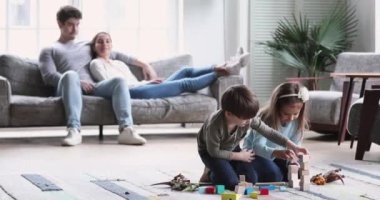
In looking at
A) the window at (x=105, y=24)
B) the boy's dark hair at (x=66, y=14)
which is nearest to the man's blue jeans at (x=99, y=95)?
the boy's dark hair at (x=66, y=14)

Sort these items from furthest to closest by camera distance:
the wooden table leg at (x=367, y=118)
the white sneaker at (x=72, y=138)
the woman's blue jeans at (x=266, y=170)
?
1. the white sneaker at (x=72, y=138)
2. the wooden table leg at (x=367, y=118)
3. the woman's blue jeans at (x=266, y=170)

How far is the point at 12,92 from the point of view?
6.36m

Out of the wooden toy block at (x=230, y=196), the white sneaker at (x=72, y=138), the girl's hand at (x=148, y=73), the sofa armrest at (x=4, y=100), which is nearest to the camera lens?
the wooden toy block at (x=230, y=196)

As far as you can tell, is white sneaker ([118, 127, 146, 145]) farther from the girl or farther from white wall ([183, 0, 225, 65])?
the girl

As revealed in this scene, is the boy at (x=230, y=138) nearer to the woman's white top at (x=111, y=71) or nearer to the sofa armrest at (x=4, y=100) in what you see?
the sofa armrest at (x=4, y=100)

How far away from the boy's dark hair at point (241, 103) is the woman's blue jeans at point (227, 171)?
0.27m

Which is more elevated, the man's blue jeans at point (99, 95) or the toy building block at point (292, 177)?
the man's blue jeans at point (99, 95)

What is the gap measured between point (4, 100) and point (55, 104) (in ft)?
1.20

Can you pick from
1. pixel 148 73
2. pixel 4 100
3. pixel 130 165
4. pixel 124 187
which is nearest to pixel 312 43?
pixel 148 73

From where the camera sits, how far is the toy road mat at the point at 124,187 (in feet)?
11.1

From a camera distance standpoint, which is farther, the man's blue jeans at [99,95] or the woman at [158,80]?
the woman at [158,80]

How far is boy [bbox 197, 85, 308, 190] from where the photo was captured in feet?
11.3

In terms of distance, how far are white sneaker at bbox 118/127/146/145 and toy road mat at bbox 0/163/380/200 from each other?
1.61 meters

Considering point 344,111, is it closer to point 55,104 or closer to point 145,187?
point 55,104
